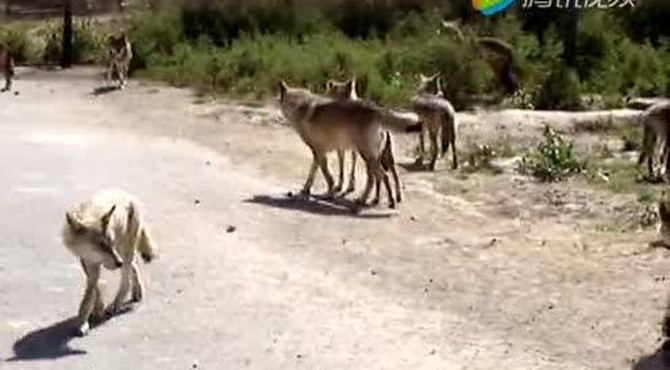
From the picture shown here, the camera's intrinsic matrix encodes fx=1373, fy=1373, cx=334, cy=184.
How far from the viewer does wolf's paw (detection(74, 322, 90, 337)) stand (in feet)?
29.5

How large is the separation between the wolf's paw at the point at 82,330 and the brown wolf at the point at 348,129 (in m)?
5.83

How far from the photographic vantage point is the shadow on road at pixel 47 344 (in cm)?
856

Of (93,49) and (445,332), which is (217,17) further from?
(445,332)

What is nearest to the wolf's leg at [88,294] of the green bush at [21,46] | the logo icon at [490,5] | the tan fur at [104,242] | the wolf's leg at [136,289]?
the tan fur at [104,242]

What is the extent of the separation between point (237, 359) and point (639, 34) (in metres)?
22.8

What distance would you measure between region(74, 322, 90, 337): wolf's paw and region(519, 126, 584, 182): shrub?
796 cm

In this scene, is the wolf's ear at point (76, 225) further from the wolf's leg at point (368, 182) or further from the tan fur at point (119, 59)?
the tan fur at point (119, 59)

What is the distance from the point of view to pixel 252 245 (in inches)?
479

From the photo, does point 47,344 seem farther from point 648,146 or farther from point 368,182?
point 648,146

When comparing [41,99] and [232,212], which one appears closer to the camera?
[232,212]

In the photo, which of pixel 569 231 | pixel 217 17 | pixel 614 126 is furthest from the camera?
pixel 217 17

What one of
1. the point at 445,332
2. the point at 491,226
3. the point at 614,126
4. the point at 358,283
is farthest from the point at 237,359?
the point at 614,126

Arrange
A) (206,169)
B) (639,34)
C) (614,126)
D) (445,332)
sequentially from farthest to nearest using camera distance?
(639,34) → (614,126) → (206,169) → (445,332)

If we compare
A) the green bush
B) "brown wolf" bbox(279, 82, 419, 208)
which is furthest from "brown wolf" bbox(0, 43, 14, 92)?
"brown wolf" bbox(279, 82, 419, 208)
